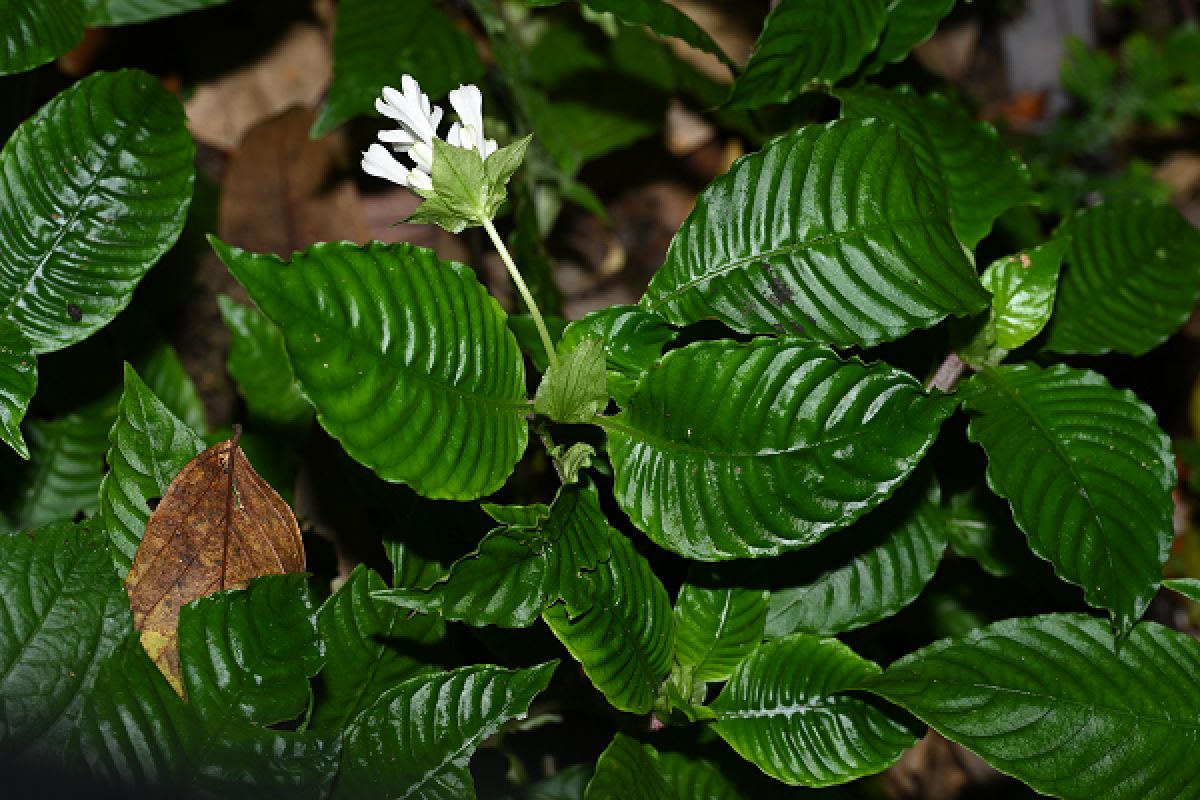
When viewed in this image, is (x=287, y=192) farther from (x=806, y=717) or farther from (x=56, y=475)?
(x=806, y=717)

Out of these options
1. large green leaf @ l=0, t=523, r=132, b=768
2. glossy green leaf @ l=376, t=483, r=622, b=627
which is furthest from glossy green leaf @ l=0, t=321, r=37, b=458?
glossy green leaf @ l=376, t=483, r=622, b=627

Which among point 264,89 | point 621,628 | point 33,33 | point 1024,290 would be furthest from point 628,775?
point 264,89

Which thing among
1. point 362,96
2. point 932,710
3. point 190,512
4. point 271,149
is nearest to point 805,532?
point 932,710

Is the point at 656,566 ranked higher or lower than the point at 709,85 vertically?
lower

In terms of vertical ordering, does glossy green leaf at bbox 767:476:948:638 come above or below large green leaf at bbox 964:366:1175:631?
below

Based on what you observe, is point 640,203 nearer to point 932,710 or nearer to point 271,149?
point 271,149

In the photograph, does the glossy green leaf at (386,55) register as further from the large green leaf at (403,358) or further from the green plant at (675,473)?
the large green leaf at (403,358)

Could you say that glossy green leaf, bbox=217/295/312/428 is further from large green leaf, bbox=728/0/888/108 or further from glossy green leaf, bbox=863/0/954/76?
glossy green leaf, bbox=863/0/954/76
